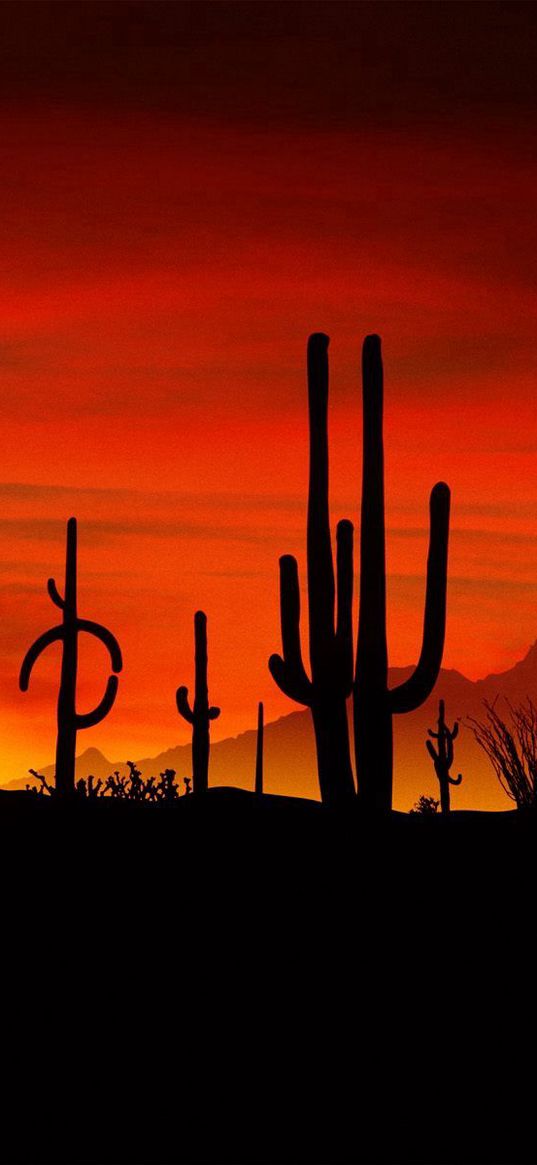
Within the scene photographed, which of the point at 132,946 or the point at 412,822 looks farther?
the point at 412,822

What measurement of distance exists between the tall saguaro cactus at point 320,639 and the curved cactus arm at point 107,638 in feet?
17.3

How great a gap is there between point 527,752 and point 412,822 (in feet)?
5.90

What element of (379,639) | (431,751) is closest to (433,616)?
(379,639)

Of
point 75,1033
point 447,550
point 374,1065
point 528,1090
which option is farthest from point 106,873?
point 447,550

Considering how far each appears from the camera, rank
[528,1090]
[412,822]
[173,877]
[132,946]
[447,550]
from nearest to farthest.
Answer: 1. [528,1090]
2. [132,946]
3. [173,877]
4. [412,822]
5. [447,550]

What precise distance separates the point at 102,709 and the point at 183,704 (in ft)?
15.9

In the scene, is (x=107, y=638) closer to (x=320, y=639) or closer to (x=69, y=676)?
(x=69, y=676)

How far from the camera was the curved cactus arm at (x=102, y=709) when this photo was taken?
1688 cm

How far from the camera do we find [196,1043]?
22.0ft

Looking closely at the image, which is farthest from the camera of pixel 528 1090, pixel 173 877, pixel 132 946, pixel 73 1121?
pixel 173 877

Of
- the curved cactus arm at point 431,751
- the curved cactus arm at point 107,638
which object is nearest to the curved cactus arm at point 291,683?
the curved cactus arm at point 107,638

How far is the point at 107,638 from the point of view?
1684cm

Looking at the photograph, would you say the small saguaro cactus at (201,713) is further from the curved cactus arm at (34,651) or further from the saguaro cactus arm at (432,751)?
the saguaro cactus arm at (432,751)

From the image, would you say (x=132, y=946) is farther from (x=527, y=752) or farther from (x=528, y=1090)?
(x=527, y=752)
